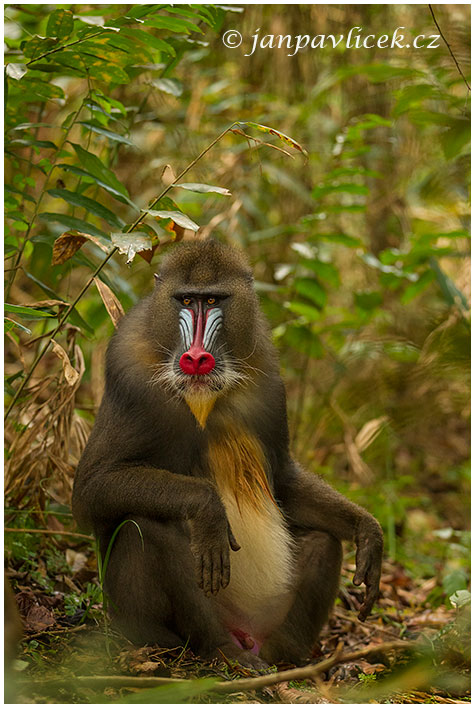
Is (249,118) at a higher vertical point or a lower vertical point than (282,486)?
higher

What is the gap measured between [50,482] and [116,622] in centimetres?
140

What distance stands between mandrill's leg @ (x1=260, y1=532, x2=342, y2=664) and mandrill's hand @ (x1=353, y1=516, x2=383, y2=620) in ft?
0.70

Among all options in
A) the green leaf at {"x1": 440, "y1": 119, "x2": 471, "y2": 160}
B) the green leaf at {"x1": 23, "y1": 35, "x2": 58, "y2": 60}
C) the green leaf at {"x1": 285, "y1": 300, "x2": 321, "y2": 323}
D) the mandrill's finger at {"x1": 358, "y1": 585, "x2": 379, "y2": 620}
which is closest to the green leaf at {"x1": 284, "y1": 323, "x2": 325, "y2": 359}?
the green leaf at {"x1": 285, "y1": 300, "x2": 321, "y2": 323}

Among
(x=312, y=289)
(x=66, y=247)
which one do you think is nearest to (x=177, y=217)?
(x=66, y=247)

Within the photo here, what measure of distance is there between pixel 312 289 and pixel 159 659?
3360mm

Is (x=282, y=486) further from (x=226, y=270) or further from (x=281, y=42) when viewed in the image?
(x=281, y=42)

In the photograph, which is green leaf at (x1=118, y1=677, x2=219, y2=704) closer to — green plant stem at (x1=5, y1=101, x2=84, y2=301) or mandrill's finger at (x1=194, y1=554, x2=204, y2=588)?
mandrill's finger at (x1=194, y1=554, x2=204, y2=588)

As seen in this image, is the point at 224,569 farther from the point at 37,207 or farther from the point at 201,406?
the point at 37,207

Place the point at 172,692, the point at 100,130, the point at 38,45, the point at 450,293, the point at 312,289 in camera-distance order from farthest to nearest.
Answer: the point at 312,289 < the point at 450,293 < the point at 100,130 < the point at 38,45 < the point at 172,692

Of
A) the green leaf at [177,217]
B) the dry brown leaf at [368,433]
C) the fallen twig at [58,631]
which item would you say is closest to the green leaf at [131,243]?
the green leaf at [177,217]

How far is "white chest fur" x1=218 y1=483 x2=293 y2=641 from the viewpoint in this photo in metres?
3.73

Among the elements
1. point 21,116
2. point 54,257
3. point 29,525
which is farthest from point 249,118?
point 29,525

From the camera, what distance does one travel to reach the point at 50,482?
15.5 ft

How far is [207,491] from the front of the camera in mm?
3283
